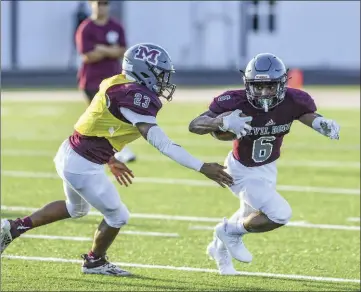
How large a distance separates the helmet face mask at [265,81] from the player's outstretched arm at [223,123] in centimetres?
16

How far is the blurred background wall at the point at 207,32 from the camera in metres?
32.6

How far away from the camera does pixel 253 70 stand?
19.2 ft

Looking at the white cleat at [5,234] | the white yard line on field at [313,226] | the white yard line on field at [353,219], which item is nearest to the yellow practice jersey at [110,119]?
the white cleat at [5,234]

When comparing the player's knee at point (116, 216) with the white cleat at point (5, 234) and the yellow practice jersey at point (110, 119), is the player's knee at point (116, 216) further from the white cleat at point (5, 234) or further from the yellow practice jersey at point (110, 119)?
the white cleat at point (5, 234)

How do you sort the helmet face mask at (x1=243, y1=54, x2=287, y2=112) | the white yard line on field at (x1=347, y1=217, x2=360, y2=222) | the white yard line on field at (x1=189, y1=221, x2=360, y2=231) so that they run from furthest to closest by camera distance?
1. the white yard line on field at (x1=347, y1=217, x2=360, y2=222)
2. the white yard line on field at (x1=189, y1=221, x2=360, y2=231)
3. the helmet face mask at (x1=243, y1=54, x2=287, y2=112)

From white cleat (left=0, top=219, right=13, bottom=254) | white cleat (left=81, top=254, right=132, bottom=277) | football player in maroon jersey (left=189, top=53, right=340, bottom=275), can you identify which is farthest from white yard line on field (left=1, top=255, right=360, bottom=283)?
white cleat (left=0, top=219, right=13, bottom=254)

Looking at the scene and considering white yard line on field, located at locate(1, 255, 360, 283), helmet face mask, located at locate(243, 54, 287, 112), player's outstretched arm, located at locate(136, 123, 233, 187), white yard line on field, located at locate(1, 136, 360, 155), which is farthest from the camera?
white yard line on field, located at locate(1, 136, 360, 155)

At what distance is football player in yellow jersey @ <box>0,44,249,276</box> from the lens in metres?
5.71

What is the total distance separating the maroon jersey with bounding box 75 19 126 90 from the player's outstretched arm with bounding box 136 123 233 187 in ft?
18.0

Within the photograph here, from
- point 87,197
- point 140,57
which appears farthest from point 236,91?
point 87,197

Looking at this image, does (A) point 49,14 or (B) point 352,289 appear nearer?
(B) point 352,289

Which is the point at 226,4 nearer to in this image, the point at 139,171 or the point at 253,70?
the point at 139,171

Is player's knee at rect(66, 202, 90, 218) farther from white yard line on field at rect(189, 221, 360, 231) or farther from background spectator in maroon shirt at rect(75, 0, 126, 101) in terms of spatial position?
background spectator in maroon shirt at rect(75, 0, 126, 101)

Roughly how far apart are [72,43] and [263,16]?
6688 millimetres
